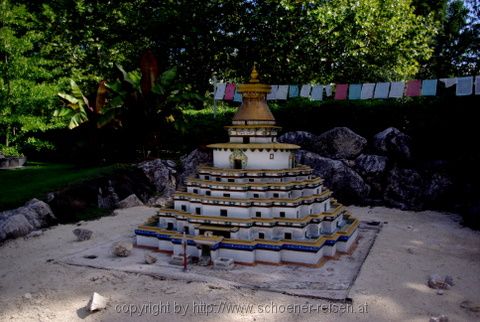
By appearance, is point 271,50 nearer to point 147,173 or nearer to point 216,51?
point 216,51

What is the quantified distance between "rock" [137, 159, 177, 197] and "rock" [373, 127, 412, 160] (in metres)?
12.0

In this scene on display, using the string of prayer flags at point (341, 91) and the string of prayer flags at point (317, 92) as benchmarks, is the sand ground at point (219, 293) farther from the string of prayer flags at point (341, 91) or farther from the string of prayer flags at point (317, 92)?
the string of prayer flags at point (317, 92)

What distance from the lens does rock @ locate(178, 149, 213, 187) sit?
22.4 meters

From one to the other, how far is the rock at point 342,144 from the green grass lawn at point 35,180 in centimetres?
1203

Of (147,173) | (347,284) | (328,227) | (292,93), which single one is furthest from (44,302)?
(292,93)

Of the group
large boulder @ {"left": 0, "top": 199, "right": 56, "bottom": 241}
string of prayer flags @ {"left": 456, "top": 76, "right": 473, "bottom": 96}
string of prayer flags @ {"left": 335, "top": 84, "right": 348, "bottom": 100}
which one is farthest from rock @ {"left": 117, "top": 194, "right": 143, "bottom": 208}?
string of prayer flags @ {"left": 456, "top": 76, "right": 473, "bottom": 96}

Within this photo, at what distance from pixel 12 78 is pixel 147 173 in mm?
9293

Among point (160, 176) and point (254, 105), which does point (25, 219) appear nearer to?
point (160, 176)

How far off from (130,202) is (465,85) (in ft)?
56.3

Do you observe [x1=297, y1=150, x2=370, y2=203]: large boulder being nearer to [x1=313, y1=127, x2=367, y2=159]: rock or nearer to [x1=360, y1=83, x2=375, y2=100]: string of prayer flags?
[x1=313, y1=127, x2=367, y2=159]: rock

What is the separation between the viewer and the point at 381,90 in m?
19.2

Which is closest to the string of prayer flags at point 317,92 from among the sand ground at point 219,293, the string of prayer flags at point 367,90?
the string of prayer flags at point 367,90

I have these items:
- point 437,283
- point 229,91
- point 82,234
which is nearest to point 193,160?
point 229,91

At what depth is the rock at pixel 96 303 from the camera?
8.34m
